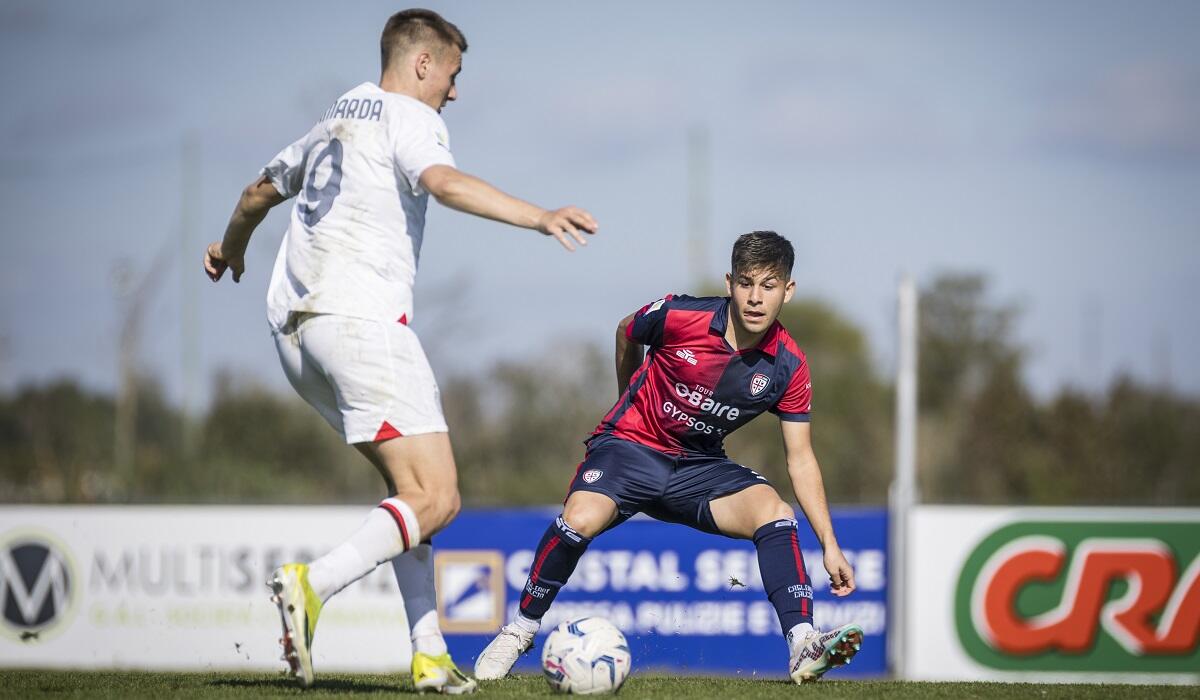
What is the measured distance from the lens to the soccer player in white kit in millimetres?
4875

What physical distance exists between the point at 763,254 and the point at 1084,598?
27.0ft

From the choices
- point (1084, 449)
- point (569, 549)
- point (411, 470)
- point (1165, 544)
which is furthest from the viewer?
point (1084, 449)

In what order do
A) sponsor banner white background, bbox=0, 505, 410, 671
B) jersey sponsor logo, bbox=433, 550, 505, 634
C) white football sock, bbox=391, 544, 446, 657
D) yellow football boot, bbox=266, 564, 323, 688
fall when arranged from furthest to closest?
sponsor banner white background, bbox=0, 505, 410, 671 → jersey sponsor logo, bbox=433, 550, 505, 634 → white football sock, bbox=391, 544, 446, 657 → yellow football boot, bbox=266, 564, 323, 688

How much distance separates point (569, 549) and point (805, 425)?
4.30 feet

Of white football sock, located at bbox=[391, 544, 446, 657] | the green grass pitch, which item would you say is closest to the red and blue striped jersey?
the green grass pitch

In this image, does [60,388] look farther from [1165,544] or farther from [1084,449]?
[1165,544]

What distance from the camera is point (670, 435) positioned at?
6.57 meters

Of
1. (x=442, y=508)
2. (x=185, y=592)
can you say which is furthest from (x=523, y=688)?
(x=185, y=592)

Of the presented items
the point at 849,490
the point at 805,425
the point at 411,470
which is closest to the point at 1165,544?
the point at 805,425

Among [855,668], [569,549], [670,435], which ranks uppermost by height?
[670,435]

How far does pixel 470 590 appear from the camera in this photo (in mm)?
13062

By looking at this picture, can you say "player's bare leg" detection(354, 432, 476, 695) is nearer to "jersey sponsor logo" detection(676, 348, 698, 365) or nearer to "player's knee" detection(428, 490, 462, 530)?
"player's knee" detection(428, 490, 462, 530)

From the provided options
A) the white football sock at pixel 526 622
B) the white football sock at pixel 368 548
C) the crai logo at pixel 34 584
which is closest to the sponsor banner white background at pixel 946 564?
the white football sock at pixel 526 622

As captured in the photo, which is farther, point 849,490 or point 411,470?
point 849,490
